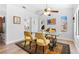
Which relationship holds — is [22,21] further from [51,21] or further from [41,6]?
[51,21]

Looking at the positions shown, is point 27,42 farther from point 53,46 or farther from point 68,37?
point 68,37

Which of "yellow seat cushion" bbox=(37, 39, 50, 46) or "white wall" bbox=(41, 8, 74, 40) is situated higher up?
"white wall" bbox=(41, 8, 74, 40)

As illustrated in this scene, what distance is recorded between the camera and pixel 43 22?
104 inches

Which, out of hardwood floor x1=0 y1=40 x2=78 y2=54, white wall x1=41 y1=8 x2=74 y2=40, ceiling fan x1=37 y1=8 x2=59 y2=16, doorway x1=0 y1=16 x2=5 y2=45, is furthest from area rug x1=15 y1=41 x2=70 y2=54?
ceiling fan x1=37 y1=8 x2=59 y2=16

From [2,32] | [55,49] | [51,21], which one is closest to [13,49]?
[2,32]

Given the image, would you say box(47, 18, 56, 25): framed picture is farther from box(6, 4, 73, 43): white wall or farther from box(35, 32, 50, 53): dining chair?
box(35, 32, 50, 53): dining chair

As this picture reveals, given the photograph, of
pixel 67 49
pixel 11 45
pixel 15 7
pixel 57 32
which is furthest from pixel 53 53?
pixel 15 7

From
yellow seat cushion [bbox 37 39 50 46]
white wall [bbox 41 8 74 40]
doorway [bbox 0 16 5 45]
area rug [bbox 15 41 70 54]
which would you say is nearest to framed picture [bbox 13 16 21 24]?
doorway [bbox 0 16 5 45]

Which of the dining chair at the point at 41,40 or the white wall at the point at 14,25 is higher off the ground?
the white wall at the point at 14,25

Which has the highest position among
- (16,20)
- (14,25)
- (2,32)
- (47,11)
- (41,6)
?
(41,6)

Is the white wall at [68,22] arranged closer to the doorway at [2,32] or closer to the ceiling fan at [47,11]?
the ceiling fan at [47,11]

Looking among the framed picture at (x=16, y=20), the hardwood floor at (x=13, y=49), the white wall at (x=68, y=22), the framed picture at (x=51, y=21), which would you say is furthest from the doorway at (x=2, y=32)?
the white wall at (x=68, y=22)

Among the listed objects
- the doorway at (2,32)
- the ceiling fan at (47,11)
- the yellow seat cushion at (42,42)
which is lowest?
the yellow seat cushion at (42,42)

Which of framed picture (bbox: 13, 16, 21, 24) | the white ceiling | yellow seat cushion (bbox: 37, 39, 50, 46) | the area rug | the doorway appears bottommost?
the area rug
